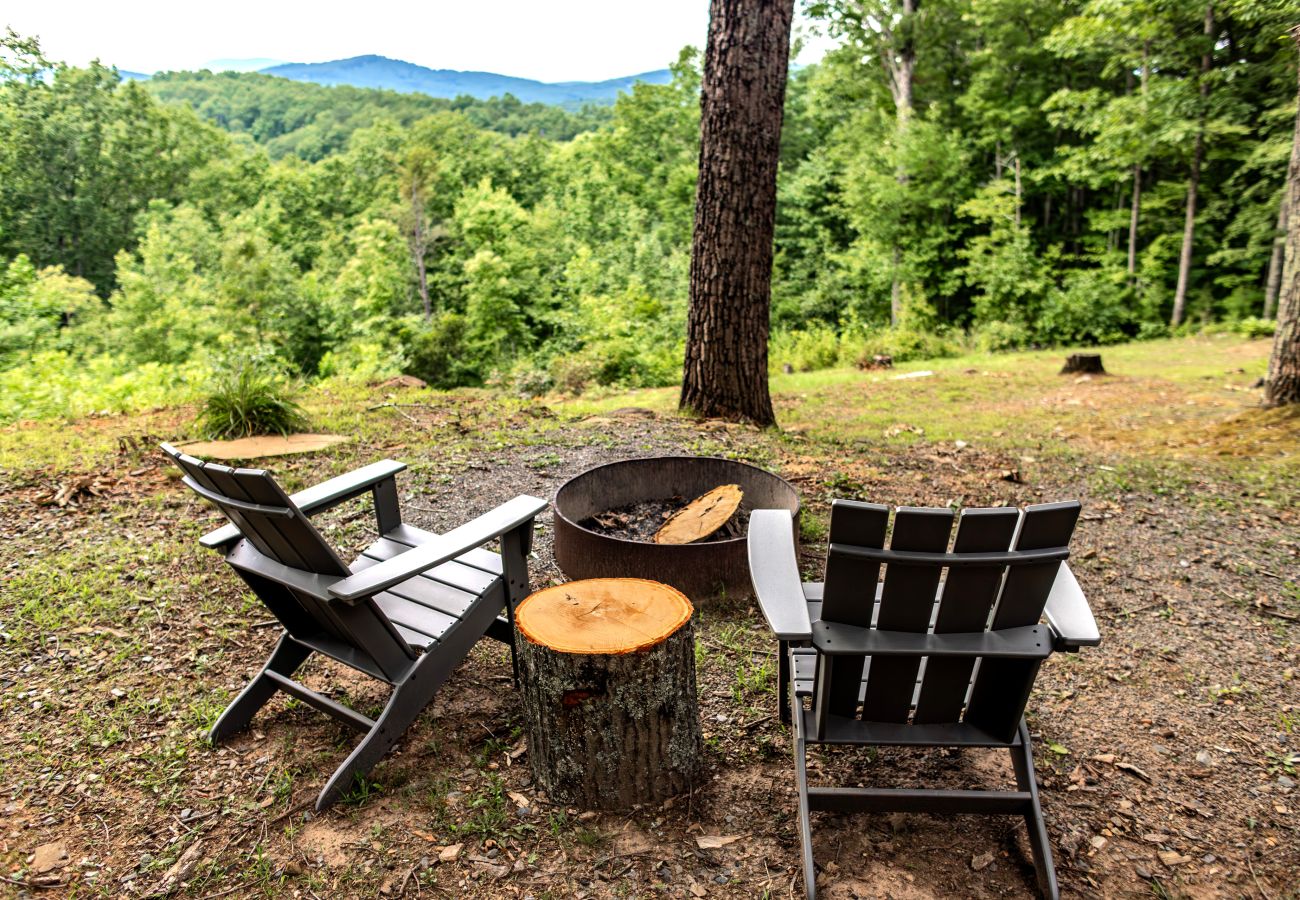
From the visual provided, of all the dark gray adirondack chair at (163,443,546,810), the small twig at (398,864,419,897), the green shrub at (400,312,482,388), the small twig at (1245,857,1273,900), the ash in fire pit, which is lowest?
the green shrub at (400,312,482,388)

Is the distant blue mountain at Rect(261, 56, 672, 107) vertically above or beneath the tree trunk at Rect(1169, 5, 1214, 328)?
above

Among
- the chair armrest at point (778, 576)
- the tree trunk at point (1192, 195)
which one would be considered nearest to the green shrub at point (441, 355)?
the tree trunk at point (1192, 195)

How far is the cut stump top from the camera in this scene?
2016 millimetres

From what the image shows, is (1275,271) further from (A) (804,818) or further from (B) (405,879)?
(B) (405,879)

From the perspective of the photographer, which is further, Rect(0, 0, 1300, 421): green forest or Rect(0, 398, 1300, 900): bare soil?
Rect(0, 0, 1300, 421): green forest

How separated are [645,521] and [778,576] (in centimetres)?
189

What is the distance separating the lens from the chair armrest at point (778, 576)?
6.02 feet

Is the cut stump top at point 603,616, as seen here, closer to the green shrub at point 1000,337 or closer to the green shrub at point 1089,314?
the green shrub at point 1000,337

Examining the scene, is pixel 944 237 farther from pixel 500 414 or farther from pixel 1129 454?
pixel 500 414

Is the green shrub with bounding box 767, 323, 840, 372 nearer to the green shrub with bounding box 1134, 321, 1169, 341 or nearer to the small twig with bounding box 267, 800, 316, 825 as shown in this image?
the green shrub with bounding box 1134, 321, 1169, 341

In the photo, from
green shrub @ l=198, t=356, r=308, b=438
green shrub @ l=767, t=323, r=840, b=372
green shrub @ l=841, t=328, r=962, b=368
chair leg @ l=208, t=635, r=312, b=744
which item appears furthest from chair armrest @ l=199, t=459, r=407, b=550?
green shrub @ l=841, t=328, r=962, b=368

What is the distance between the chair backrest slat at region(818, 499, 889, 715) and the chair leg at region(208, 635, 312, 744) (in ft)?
6.01

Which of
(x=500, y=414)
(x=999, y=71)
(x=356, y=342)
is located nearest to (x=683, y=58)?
(x=999, y=71)

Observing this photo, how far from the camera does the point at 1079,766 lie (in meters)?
2.38
